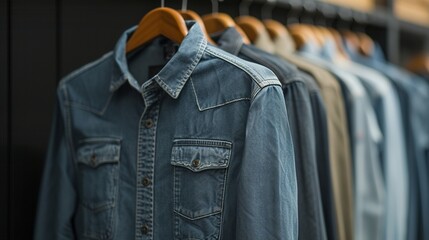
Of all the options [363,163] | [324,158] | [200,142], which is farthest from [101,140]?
[363,163]

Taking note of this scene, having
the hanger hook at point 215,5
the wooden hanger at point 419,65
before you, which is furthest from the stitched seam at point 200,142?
the wooden hanger at point 419,65

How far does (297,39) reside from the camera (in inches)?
56.6

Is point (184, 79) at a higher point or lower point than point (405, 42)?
lower

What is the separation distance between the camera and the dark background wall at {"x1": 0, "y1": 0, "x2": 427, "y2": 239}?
1.13m

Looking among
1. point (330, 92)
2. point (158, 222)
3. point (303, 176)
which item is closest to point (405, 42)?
point (330, 92)

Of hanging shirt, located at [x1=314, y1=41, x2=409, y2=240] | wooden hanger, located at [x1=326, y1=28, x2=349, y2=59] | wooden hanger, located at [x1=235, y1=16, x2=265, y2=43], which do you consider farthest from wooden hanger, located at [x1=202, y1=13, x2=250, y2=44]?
wooden hanger, located at [x1=326, y1=28, x2=349, y2=59]

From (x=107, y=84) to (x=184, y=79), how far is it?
197 millimetres

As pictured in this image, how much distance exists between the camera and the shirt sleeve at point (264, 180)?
2.92 feet

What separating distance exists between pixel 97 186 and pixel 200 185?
0.23 m

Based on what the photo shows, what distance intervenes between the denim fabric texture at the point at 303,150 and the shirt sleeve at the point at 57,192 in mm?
452

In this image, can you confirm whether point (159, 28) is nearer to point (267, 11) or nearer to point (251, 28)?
point (251, 28)

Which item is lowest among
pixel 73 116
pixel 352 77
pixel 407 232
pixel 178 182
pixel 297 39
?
pixel 407 232

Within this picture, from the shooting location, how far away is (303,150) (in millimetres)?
1019

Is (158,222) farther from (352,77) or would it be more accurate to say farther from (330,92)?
(352,77)
